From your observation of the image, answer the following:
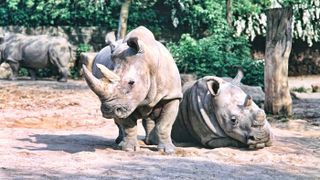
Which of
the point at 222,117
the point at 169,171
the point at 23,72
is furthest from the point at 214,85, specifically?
the point at 23,72

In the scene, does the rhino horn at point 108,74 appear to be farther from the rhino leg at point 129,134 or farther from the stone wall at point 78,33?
the stone wall at point 78,33

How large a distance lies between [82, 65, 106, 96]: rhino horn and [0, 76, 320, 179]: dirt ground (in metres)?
0.64

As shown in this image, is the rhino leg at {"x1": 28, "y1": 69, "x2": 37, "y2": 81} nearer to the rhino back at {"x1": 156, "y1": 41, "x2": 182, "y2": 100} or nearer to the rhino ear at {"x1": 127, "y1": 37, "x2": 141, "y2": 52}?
the rhino back at {"x1": 156, "y1": 41, "x2": 182, "y2": 100}

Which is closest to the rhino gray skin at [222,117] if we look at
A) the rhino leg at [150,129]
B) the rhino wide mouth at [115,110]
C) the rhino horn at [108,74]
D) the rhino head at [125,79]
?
the rhino leg at [150,129]

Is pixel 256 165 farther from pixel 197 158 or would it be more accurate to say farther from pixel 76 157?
pixel 76 157

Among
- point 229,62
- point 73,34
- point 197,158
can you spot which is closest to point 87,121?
point 197,158

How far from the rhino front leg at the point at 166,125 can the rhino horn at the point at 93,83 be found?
97cm

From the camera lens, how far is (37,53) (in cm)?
1697

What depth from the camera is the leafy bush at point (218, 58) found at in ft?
49.6

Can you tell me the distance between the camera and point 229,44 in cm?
1728

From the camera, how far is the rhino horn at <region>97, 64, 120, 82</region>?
5.73 meters

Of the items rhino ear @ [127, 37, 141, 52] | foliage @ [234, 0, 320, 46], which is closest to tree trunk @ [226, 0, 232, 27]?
foliage @ [234, 0, 320, 46]

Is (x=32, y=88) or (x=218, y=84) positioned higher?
(x=218, y=84)

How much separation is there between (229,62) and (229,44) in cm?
174
